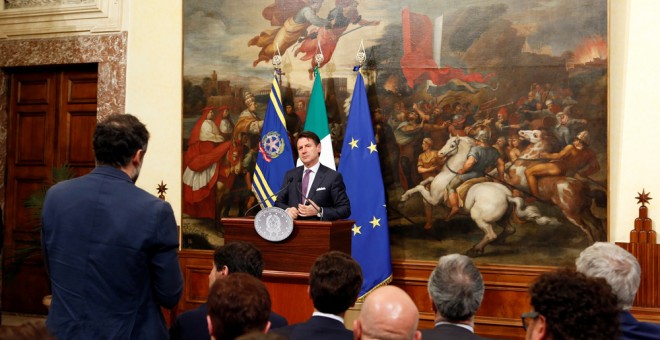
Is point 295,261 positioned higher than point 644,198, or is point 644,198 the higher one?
point 644,198

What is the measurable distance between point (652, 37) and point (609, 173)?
4.92ft

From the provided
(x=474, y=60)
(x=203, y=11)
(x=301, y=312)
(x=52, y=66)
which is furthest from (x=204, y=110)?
(x=301, y=312)

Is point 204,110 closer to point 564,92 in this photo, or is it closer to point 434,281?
point 564,92

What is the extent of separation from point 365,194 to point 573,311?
5.57 metres

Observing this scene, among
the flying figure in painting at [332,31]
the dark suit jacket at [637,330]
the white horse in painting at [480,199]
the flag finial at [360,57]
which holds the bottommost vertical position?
the dark suit jacket at [637,330]

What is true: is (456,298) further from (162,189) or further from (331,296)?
(162,189)

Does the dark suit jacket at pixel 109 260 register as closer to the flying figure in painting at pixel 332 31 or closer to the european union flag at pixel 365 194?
the european union flag at pixel 365 194

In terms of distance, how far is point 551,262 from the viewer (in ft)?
24.2

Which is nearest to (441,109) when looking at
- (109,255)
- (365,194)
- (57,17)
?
(365,194)

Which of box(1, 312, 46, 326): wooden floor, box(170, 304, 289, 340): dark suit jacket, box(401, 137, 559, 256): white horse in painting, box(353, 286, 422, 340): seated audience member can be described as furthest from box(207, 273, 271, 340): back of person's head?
box(1, 312, 46, 326): wooden floor

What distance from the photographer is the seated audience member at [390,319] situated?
8.13ft

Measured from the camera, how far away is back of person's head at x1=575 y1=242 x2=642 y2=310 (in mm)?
3188

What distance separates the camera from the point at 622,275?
319cm

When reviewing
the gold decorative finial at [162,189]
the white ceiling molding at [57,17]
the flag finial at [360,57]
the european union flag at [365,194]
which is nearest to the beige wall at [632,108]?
the european union flag at [365,194]
